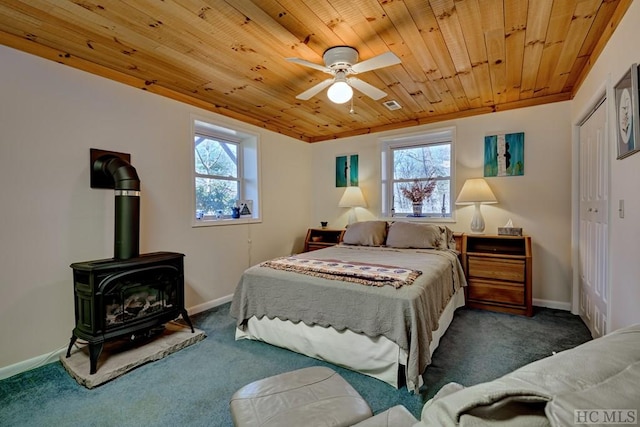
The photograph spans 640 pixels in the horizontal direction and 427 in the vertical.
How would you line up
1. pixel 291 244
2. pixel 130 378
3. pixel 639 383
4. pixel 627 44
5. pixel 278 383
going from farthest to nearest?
pixel 291 244 → pixel 130 378 → pixel 627 44 → pixel 278 383 → pixel 639 383

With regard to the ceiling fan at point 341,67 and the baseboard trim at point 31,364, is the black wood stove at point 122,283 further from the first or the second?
the ceiling fan at point 341,67

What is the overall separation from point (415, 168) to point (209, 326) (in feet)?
11.1

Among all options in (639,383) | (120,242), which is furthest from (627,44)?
(120,242)

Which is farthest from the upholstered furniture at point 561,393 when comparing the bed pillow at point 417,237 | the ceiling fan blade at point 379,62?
the bed pillow at point 417,237

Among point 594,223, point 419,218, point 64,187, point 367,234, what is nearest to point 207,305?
point 64,187

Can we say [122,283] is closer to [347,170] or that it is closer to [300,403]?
[300,403]

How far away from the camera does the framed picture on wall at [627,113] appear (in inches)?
62.9

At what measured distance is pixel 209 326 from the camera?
9.84 feet

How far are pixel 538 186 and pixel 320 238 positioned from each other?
2.94m

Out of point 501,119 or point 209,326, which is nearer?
point 209,326

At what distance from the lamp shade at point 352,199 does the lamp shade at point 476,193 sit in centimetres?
136

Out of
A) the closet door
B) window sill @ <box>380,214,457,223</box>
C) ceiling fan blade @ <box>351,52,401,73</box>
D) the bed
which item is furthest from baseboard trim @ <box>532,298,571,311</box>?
ceiling fan blade @ <box>351,52,401,73</box>

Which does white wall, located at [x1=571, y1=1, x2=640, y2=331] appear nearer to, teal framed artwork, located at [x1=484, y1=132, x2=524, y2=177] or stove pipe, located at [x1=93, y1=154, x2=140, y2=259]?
teal framed artwork, located at [x1=484, y1=132, x2=524, y2=177]

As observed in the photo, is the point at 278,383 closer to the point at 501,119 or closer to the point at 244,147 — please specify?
the point at 244,147
